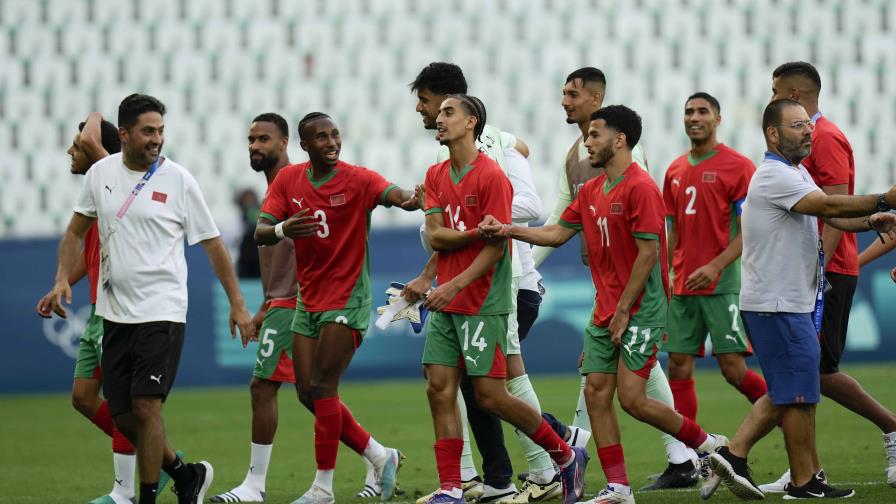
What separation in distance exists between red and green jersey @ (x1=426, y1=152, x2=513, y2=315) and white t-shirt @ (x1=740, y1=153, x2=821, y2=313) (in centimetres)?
135

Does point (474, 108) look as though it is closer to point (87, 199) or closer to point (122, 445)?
point (87, 199)

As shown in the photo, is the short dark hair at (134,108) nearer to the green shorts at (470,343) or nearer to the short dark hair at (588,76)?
the green shorts at (470,343)

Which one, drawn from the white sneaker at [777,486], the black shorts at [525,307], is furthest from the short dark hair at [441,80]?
the white sneaker at [777,486]

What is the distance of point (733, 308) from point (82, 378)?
4.18 m

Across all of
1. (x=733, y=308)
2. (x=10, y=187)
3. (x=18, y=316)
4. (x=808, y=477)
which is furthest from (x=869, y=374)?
(x=10, y=187)

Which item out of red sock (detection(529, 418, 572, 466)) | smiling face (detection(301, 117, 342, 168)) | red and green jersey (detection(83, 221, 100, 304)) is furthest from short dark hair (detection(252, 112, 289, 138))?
red sock (detection(529, 418, 572, 466))

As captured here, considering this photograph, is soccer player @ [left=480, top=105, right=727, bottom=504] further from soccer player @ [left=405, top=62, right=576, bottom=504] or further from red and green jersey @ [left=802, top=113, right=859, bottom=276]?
red and green jersey @ [left=802, top=113, right=859, bottom=276]

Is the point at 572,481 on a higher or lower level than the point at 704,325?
lower

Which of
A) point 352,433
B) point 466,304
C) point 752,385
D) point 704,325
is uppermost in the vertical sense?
point 466,304

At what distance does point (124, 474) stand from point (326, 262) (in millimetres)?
1708

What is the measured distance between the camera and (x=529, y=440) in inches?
321

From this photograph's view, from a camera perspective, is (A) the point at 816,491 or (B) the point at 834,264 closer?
(A) the point at 816,491

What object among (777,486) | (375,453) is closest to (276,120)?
(375,453)

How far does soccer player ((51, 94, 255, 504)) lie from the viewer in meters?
7.05
